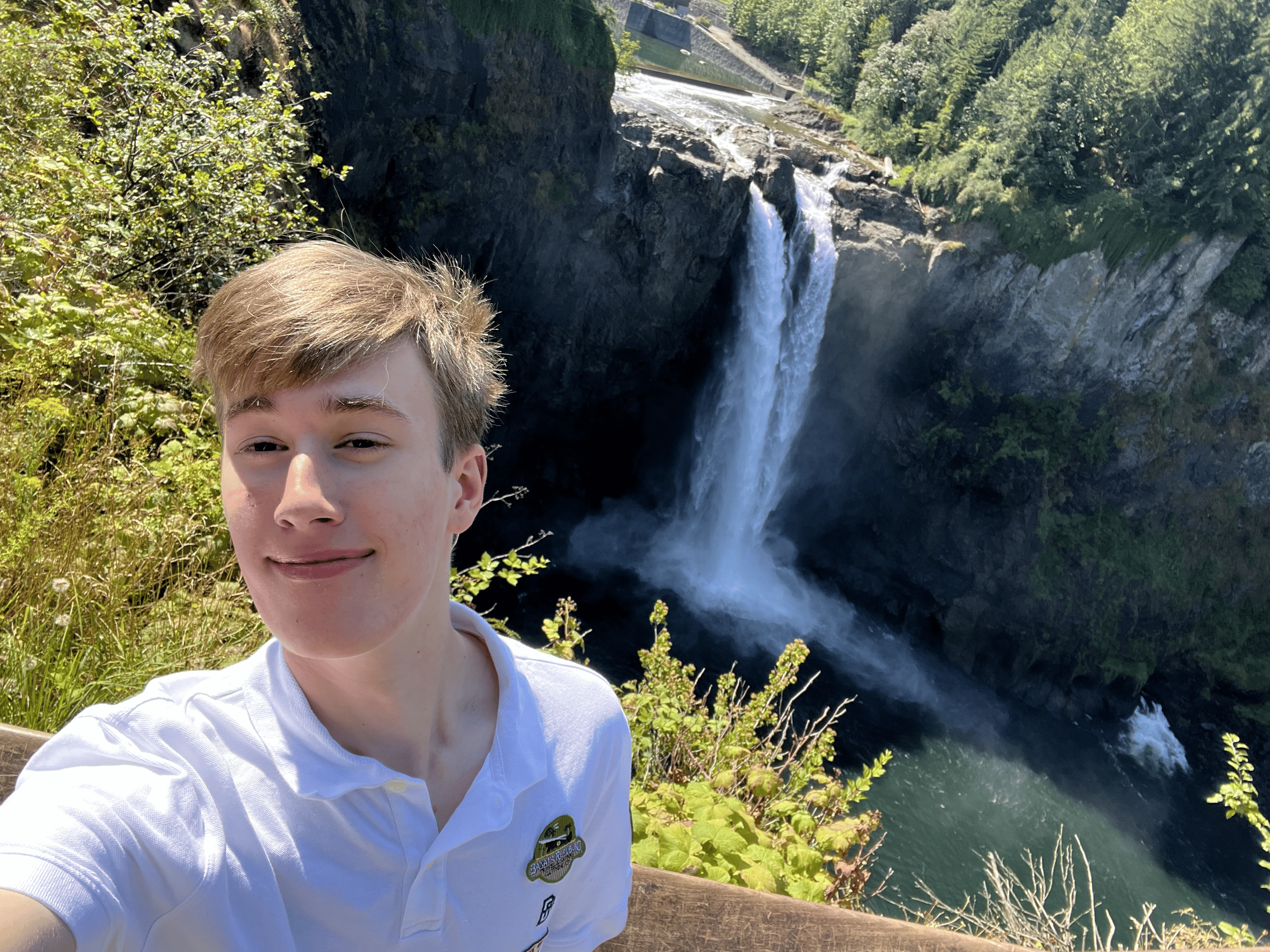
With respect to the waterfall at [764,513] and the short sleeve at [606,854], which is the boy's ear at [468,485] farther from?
the waterfall at [764,513]

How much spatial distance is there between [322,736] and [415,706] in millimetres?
154

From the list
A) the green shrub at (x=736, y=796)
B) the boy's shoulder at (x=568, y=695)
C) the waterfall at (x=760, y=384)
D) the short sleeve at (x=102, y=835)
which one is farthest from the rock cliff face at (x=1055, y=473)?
the short sleeve at (x=102, y=835)

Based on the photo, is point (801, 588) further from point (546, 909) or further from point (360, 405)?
point (360, 405)

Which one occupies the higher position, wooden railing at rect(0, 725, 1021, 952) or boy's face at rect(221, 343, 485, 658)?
boy's face at rect(221, 343, 485, 658)

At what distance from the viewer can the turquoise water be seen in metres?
10.4

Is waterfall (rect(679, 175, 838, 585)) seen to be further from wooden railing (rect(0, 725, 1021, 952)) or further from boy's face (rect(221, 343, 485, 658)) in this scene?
boy's face (rect(221, 343, 485, 658))

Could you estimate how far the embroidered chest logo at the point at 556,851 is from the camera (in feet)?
3.63

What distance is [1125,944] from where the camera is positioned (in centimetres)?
977

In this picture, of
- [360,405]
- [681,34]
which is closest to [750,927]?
[360,405]

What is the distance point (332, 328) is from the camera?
3.13 feet

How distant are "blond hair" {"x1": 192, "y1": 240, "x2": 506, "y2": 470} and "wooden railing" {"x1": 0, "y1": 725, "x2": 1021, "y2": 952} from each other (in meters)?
0.99

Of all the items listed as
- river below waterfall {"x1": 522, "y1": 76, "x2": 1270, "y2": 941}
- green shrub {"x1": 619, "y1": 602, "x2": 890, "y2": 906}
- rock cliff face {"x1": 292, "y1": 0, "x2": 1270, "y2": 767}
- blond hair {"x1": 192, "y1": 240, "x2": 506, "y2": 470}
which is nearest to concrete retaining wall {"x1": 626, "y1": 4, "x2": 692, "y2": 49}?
river below waterfall {"x1": 522, "y1": 76, "x2": 1270, "y2": 941}

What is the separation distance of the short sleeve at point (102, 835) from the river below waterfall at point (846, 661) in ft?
34.6

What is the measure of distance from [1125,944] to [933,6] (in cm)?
2601
